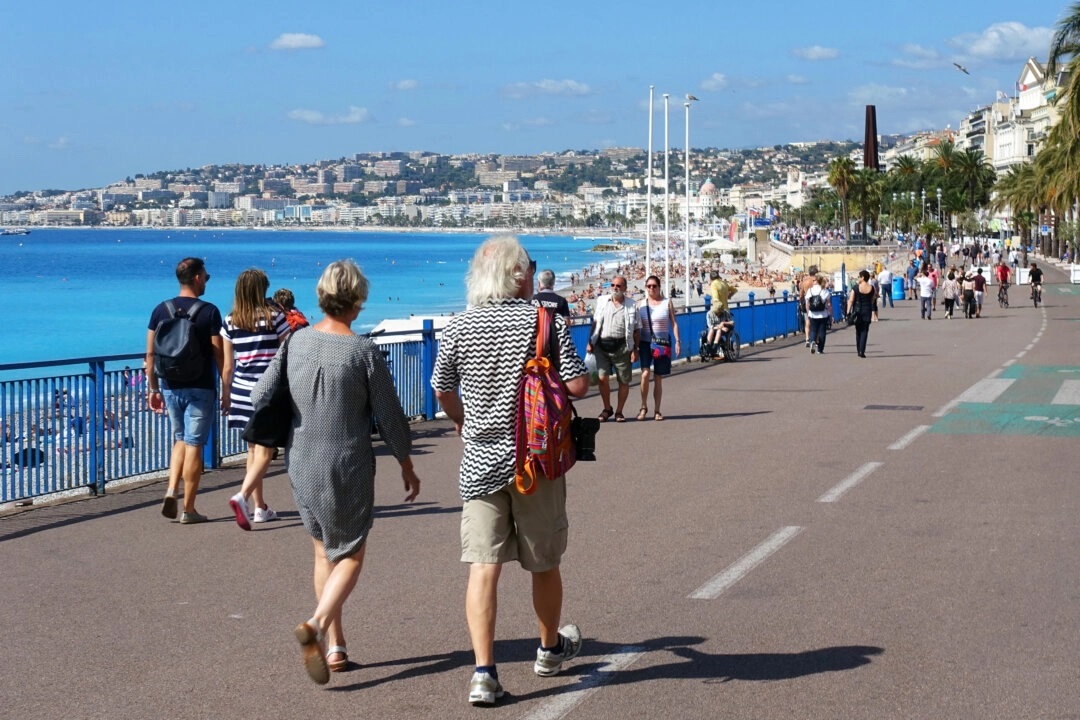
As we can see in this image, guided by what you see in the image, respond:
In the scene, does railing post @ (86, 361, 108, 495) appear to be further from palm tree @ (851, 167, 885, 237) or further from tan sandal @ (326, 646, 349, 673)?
palm tree @ (851, 167, 885, 237)

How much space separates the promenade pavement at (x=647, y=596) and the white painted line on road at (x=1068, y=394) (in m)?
3.92

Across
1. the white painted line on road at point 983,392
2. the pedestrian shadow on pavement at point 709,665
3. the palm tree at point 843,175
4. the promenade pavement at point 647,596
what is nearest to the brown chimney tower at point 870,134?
the palm tree at point 843,175

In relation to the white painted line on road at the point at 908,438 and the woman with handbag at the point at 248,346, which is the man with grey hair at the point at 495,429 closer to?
the woman with handbag at the point at 248,346

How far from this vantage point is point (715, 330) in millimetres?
25906

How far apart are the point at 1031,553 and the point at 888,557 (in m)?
0.85

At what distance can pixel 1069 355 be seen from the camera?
2544 cm

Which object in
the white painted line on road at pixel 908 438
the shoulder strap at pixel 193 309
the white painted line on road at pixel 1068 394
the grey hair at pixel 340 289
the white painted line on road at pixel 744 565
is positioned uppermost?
the grey hair at pixel 340 289

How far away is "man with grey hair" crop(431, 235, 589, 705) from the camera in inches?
210

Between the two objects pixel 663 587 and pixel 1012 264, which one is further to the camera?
pixel 1012 264

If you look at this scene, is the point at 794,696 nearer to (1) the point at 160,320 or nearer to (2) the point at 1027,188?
(1) the point at 160,320

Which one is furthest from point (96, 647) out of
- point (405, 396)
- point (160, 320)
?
point (405, 396)

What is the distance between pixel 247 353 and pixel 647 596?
352cm

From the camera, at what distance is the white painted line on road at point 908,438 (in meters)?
13.2

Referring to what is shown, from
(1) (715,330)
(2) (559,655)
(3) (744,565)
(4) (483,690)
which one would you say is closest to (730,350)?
(1) (715,330)
